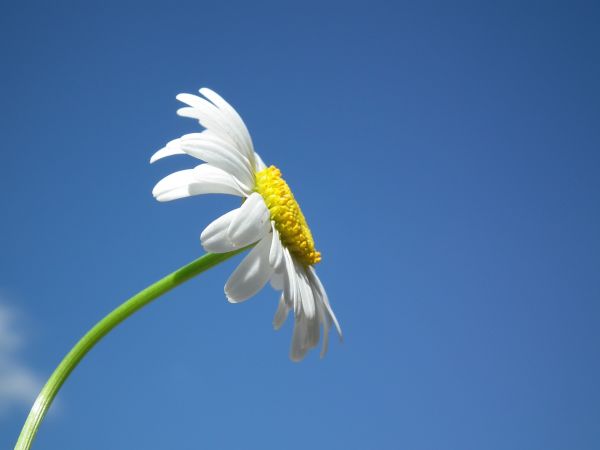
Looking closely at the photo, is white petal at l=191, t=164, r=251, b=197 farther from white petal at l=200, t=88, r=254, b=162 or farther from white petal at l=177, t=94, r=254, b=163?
white petal at l=200, t=88, r=254, b=162

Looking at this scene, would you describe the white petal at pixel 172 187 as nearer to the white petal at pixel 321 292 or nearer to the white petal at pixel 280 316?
the white petal at pixel 280 316

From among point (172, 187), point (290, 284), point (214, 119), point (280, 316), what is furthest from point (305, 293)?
point (214, 119)

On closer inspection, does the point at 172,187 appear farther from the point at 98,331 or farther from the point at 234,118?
the point at 234,118

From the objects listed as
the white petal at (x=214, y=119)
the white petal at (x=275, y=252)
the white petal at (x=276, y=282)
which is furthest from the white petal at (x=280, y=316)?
the white petal at (x=214, y=119)

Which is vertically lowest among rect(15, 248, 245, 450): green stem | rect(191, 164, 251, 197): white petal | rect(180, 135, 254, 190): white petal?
rect(15, 248, 245, 450): green stem

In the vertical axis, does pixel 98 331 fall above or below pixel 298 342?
below

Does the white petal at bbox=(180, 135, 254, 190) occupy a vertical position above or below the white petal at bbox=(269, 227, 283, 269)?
above

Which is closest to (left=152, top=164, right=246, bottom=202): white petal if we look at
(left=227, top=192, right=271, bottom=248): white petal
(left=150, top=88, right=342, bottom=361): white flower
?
(left=150, top=88, right=342, bottom=361): white flower

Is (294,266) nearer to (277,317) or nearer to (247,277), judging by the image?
(277,317)
